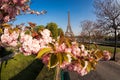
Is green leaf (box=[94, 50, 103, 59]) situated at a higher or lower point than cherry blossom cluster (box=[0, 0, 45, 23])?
lower

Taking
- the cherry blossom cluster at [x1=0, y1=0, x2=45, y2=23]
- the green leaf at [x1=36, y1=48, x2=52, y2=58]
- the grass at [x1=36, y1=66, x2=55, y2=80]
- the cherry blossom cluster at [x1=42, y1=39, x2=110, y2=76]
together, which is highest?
the cherry blossom cluster at [x1=0, y1=0, x2=45, y2=23]

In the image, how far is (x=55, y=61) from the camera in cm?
244

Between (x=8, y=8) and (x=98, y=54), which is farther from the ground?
(x=8, y=8)

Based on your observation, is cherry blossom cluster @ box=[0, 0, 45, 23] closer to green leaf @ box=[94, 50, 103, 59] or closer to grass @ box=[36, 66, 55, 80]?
green leaf @ box=[94, 50, 103, 59]

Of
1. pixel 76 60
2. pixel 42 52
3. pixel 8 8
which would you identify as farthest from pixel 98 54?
pixel 8 8

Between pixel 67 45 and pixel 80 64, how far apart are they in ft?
1.03

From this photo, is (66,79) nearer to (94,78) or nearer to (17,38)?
(17,38)

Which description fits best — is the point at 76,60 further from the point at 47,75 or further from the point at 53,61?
the point at 47,75

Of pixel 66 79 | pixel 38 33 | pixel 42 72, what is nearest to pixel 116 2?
pixel 42 72

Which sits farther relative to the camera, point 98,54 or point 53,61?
point 98,54

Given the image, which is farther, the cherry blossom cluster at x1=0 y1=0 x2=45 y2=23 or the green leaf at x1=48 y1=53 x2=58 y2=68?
the cherry blossom cluster at x1=0 y1=0 x2=45 y2=23

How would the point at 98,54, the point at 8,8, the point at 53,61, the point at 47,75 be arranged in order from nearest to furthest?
the point at 53,61
the point at 98,54
the point at 8,8
the point at 47,75

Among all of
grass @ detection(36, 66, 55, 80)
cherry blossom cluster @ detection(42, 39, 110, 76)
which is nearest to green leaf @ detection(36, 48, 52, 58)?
cherry blossom cluster @ detection(42, 39, 110, 76)

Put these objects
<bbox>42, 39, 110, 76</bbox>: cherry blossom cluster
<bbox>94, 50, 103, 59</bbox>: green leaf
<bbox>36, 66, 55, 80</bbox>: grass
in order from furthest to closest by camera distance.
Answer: <bbox>36, 66, 55, 80</bbox>: grass → <bbox>94, 50, 103, 59</bbox>: green leaf → <bbox>42, 39, 110, 76</bbox>: cherry blossom cluster
